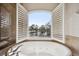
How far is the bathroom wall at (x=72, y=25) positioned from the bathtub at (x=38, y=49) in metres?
0.11

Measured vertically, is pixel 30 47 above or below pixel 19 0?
below

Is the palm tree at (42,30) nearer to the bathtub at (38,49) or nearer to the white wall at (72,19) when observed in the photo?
the bathtub at (38,49)

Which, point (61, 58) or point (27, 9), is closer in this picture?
point (61, 58)

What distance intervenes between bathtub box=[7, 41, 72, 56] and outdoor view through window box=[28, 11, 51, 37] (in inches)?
6.2

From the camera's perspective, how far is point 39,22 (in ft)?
6.11

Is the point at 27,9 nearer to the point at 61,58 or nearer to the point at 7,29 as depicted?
the point at 7,29

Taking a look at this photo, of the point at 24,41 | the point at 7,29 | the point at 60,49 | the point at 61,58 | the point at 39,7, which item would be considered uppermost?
the point at 39,7

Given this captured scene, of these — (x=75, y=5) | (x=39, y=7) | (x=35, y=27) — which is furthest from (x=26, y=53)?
(x=75, y=5)

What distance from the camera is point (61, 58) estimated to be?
1781 mm

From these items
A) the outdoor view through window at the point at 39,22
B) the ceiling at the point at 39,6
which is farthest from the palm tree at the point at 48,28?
the ceiling at the point at 39,6

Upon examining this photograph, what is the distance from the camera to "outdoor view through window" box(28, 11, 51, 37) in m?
1.87

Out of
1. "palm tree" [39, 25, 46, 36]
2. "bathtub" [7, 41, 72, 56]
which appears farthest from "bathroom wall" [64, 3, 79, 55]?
"palm tree" [39, 25, 46, 36]

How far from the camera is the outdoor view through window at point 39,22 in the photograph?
187 centimetres

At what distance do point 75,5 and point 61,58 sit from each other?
2.71 ft
